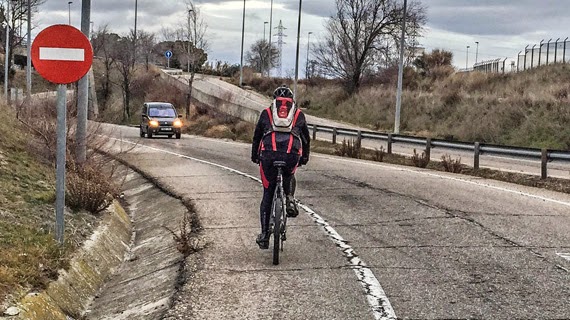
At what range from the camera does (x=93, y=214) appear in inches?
396

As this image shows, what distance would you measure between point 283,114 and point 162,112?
28798 mm

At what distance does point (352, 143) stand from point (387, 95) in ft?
84.9

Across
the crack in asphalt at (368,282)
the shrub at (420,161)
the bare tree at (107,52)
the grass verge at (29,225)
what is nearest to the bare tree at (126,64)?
the bare tree at (107,52)

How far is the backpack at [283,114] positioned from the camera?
730 cm

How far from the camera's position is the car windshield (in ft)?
115

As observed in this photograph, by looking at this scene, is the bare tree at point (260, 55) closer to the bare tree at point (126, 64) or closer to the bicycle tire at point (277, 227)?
the bare tree at point (126, 64)

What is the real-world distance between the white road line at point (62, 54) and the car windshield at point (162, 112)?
28.4m

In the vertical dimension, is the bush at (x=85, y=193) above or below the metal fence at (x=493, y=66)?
below

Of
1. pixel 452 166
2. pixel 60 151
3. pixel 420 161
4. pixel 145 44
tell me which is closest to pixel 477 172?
pixel 452 166

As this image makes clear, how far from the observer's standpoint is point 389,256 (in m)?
7.89

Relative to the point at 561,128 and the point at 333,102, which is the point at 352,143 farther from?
the point at 333,102

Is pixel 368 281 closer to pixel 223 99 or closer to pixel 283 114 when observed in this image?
pixel 283 114

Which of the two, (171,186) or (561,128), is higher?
(561,128)

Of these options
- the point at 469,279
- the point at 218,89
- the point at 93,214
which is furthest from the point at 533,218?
the point at 218,89
